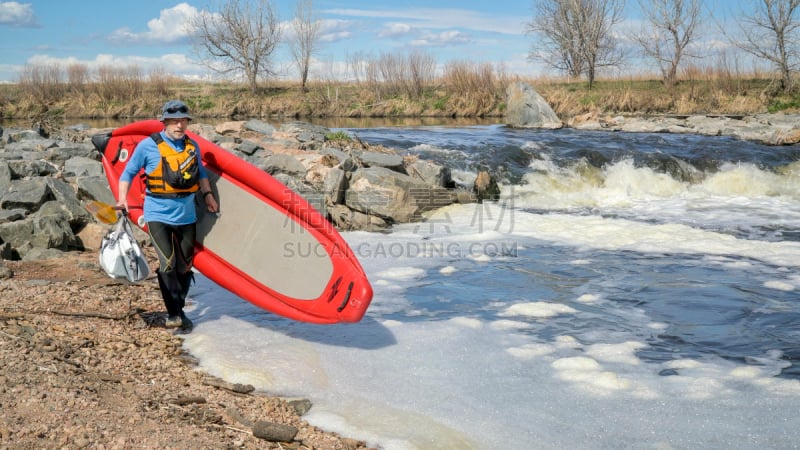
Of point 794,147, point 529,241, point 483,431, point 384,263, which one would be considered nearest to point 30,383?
point 483,431

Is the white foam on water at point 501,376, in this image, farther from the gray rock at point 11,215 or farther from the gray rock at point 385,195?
the gray rock at point 385,195

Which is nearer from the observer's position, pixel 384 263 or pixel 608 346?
pixel 608 346

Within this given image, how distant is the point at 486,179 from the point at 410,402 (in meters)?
8.05

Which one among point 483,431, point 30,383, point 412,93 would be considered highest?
point 412,93

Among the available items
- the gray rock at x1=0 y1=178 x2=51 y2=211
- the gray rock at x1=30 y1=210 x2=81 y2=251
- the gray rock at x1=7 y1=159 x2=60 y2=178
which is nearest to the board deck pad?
the gray rock at x1=30 y1=210 x2=81 y2=251

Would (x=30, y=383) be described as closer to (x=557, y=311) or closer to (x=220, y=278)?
(x=220, y=278)

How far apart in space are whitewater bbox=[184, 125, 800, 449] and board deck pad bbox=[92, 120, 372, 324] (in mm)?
313

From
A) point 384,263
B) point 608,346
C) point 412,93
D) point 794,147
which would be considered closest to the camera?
point 608,346

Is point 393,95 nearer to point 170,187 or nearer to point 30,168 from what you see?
point 30,168

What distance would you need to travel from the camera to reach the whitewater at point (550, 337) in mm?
3902

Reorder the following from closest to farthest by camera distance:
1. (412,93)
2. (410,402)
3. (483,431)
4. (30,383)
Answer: (30,383) < (483,431) < (410,402) < (412,93)

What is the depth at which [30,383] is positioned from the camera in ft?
11.4

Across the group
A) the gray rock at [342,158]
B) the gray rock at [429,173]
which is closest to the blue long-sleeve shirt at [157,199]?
the gray rock at [342,158]

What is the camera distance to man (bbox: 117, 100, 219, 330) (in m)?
4.68
